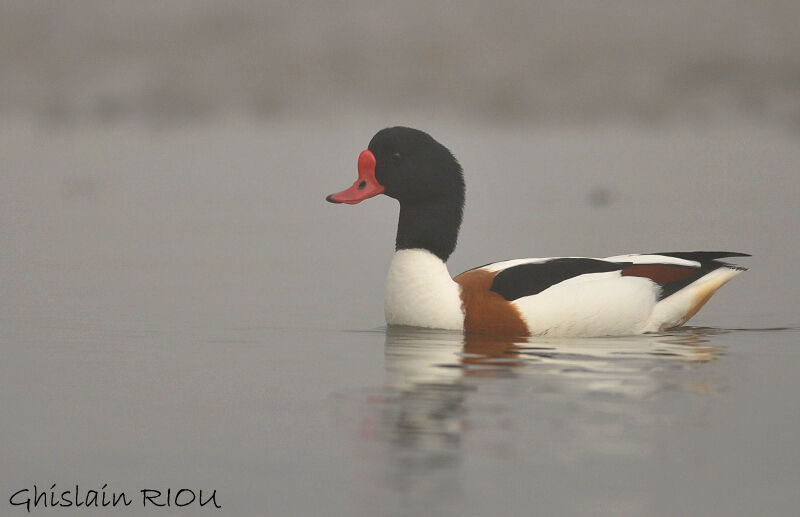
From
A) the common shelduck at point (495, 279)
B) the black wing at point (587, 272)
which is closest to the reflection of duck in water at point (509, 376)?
the common shelduck at point (495, 279)

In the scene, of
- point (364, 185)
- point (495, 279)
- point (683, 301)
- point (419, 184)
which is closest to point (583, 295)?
point (495, 279)

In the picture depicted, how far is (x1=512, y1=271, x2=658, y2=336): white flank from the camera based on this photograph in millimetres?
9000

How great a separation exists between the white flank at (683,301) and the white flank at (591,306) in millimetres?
68

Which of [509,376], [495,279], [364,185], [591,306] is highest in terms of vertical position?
[364,185]

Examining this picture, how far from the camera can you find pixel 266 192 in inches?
691

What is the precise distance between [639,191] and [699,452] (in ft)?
37.2

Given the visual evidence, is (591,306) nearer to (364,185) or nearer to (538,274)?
(538,274)

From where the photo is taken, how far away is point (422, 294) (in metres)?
9.16

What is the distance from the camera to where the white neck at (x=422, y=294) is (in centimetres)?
906

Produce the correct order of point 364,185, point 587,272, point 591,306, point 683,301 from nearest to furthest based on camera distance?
point 591,306 → point 587,272 → point 683,301 → point 364,185

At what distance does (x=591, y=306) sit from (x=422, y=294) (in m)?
0.92

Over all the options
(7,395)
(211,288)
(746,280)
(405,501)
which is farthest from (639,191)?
(405,501)

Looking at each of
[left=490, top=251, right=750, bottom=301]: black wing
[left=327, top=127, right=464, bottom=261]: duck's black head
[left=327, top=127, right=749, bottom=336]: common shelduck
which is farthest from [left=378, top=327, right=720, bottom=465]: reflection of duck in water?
[left=327, top=127, right=464, bottom=261]: duck's black head

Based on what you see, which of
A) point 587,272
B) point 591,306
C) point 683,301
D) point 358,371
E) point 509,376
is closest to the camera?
point 509,376
